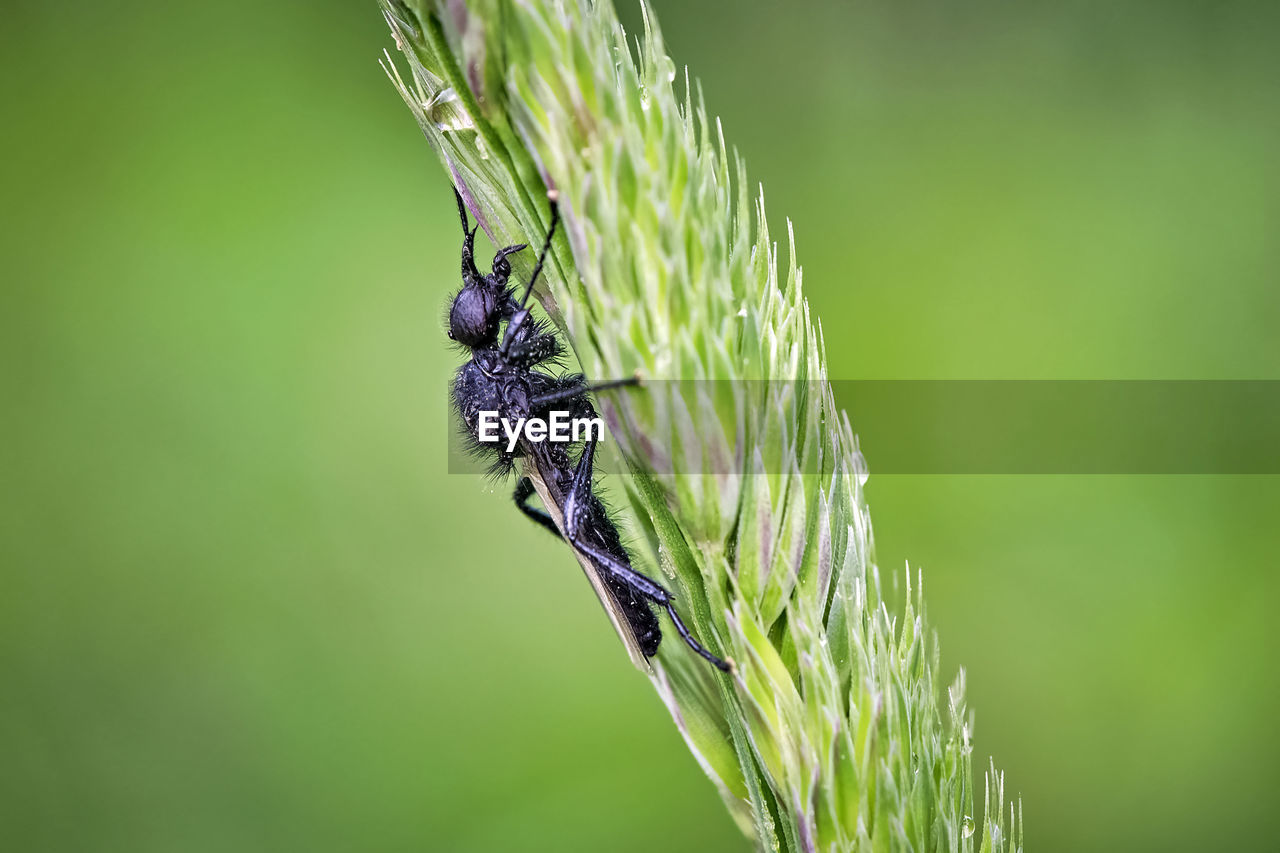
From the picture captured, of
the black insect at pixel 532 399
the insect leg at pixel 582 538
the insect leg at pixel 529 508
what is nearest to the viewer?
the insect leg at pixel 582 538

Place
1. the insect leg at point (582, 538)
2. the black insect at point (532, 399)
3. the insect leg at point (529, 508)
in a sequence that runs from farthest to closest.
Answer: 1. the insect leg at point (529, 508)
2. the black insect at point (532, 399)
3. the insect leg at point (582, 538)

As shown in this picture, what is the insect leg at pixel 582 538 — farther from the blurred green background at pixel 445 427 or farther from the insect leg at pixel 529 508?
the blurred green background at pixel 445 427

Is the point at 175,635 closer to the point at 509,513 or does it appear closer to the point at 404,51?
the point at 509,513

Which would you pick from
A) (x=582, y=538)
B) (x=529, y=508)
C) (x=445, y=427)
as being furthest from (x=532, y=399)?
(x=445, y=427)

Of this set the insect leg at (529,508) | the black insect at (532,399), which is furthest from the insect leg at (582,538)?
the insect leg at (529,508)

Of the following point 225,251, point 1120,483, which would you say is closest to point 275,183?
point 225,251

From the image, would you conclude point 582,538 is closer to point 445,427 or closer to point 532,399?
point 532,399
